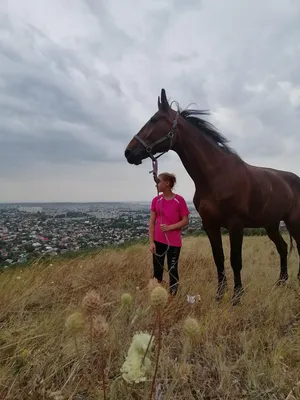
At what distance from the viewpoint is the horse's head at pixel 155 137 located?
404 cm

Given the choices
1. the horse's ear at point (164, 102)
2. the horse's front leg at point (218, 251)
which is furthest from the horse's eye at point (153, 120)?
the horse's front leg at point (218, 251)

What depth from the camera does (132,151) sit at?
4.07 meters

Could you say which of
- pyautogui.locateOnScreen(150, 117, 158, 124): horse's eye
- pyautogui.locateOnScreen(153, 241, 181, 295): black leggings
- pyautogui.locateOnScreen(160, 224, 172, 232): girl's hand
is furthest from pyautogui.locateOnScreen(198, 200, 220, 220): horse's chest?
pyautogui.locateOnScreen(150, 117, 158, 124): horse's eye

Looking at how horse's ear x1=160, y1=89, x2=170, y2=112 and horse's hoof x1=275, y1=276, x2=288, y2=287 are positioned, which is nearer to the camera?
horse's ear x1=160, y1=89, x2=170, y2=112

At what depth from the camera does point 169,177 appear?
170 inches

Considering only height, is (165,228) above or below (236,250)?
above

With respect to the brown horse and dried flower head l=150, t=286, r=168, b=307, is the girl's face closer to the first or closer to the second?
the brown horse

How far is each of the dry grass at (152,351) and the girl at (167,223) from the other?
0.41m

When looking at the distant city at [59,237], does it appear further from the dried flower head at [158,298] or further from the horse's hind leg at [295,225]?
the dried flower head at [158,298]

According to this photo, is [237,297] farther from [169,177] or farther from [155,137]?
[155,137]

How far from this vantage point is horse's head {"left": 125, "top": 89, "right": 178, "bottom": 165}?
4.04 metres

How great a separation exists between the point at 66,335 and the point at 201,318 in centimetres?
117

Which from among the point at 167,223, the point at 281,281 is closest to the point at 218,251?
the point at 167,223

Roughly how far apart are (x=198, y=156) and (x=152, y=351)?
2.42m
